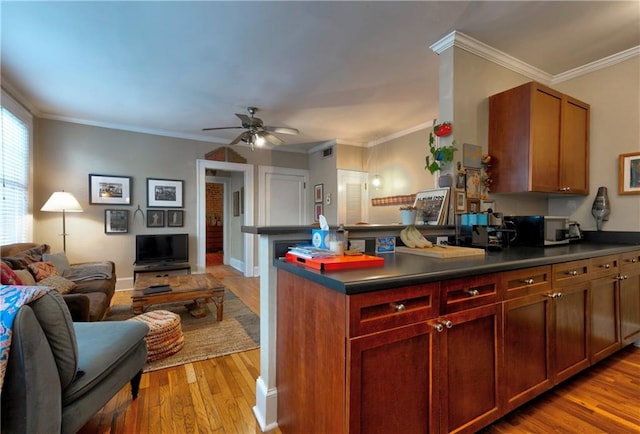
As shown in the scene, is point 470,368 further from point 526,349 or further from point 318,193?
point 318,193

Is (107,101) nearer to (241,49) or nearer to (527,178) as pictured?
(241,49)

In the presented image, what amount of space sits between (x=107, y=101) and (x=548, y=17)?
14.7ft

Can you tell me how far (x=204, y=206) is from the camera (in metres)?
5.03

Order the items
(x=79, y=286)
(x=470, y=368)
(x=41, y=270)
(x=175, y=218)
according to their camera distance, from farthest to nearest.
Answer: (x=175, y=218) < (x=79, y=286) < (x=41, y=270) < (x=470, y=368)

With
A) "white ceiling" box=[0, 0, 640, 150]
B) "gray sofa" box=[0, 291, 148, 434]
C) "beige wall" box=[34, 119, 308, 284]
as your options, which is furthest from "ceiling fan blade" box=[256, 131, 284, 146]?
"gray sofa" box=[0, 291, 148, 434]

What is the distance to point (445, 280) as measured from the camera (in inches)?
46.5

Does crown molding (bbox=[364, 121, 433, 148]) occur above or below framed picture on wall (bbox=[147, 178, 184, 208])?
above

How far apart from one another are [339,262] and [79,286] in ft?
9.49

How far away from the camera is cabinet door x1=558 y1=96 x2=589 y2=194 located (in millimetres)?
2443

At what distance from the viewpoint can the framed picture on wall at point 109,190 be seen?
4246 millimetres

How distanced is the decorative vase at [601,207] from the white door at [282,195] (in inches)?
174

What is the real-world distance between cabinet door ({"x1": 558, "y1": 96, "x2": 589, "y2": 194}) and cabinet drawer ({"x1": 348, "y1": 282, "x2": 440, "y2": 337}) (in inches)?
84.5

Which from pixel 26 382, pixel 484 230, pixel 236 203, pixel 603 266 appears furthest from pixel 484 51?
pixel 236 203

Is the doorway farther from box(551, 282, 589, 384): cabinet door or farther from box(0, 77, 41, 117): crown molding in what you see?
box(551, 282, 589, 384): cabinet door
